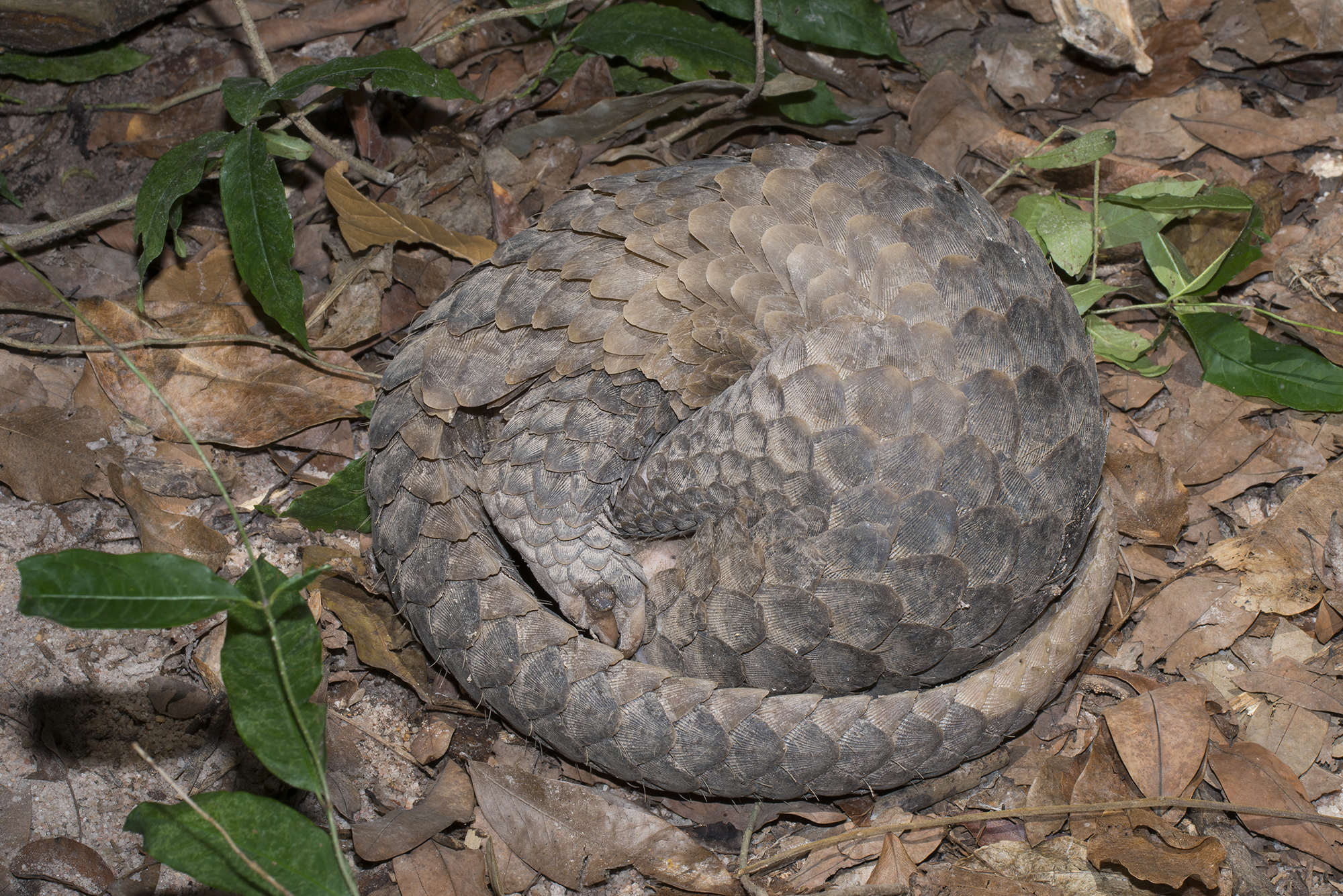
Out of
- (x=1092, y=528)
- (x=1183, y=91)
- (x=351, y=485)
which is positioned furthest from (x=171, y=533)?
Answer: (x=1183, y=91)

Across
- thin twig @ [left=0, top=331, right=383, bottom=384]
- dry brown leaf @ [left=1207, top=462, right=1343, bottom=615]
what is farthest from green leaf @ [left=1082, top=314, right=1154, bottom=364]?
thin twig @ [left=0, top=331, right=383, bottom=384]

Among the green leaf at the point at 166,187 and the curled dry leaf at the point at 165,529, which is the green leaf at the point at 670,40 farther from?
the curled dry leaf at the point at 165,529

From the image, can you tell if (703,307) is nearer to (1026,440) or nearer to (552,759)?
(1026,440)

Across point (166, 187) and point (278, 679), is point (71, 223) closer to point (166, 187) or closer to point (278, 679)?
point (166, 187)

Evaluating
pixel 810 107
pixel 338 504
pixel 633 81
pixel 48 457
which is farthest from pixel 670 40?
pixel 48 457

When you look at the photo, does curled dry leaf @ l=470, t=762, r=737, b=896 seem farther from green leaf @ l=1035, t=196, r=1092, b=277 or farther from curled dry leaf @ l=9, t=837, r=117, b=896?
green leaf @ l=1035, t=196, r=1092, b=277
